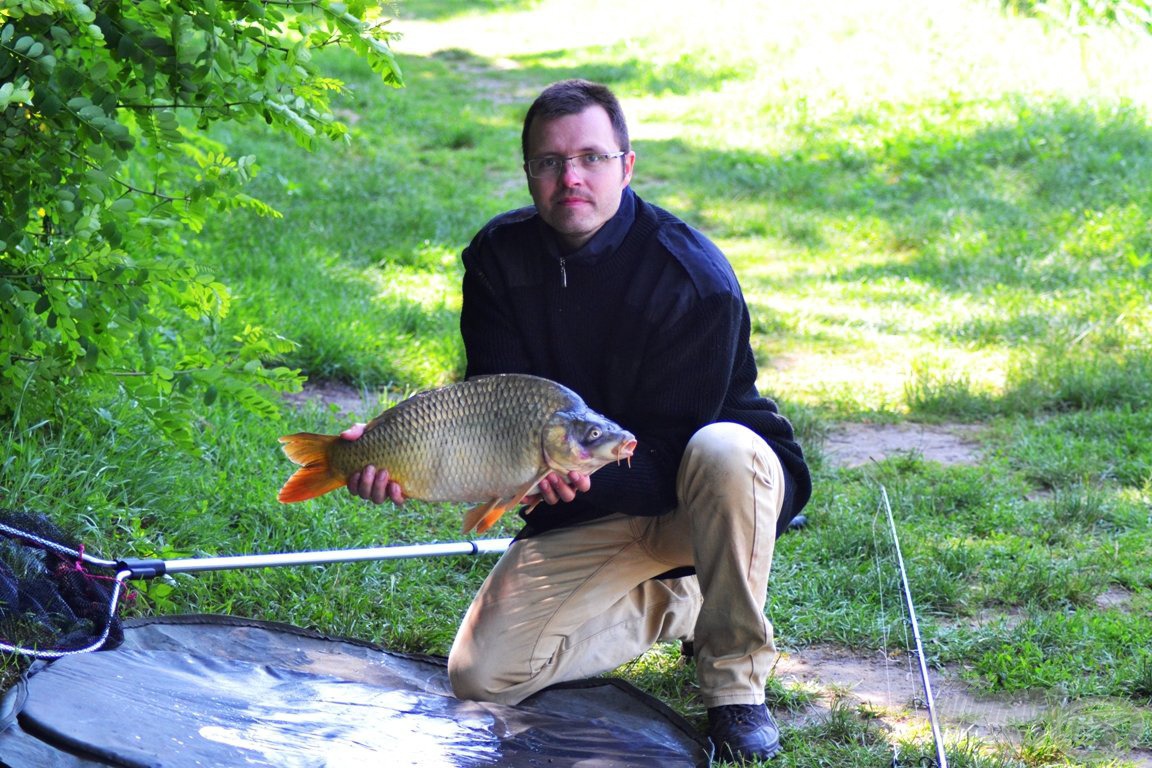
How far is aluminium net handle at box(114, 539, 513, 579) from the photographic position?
3260 mm

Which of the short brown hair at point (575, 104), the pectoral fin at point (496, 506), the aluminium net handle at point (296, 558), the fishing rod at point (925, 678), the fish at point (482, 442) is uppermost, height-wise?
the short brown hair at point (575, 104)

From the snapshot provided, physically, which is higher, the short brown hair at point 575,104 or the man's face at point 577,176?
the short brown hair at point 575,104

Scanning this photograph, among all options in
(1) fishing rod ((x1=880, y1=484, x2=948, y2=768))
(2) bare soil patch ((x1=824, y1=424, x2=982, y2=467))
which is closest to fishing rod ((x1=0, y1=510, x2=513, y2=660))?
(1) fishing rod ((x1=880, y1=484, x2=948, y2=768))

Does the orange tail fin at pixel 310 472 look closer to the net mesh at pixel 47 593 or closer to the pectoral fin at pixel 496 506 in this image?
the pectoral fin at pixel 496 506

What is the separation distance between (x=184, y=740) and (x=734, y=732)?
1.23m

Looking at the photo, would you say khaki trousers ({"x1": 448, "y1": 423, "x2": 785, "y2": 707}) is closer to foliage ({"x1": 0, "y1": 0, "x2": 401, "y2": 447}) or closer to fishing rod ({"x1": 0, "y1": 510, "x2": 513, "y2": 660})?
fishing rod ({"x1": 0, "y1": 510, "x2": 513, "y2": 660})

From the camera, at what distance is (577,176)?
3279mm

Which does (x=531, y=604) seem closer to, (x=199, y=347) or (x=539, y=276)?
(x=539, y=276)

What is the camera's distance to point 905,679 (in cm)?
359

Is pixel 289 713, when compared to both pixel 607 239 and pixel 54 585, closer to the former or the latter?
pixel 54 585

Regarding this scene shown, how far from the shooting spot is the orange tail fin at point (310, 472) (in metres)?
3.00

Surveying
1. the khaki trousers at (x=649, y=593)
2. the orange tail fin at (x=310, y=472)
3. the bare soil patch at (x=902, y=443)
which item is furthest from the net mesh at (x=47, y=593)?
the bare soil patch at (x=902, y=443)

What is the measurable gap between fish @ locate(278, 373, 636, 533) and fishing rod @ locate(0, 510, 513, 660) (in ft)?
1.70

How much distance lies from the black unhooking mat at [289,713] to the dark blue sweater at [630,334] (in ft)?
Answer: 1.66
